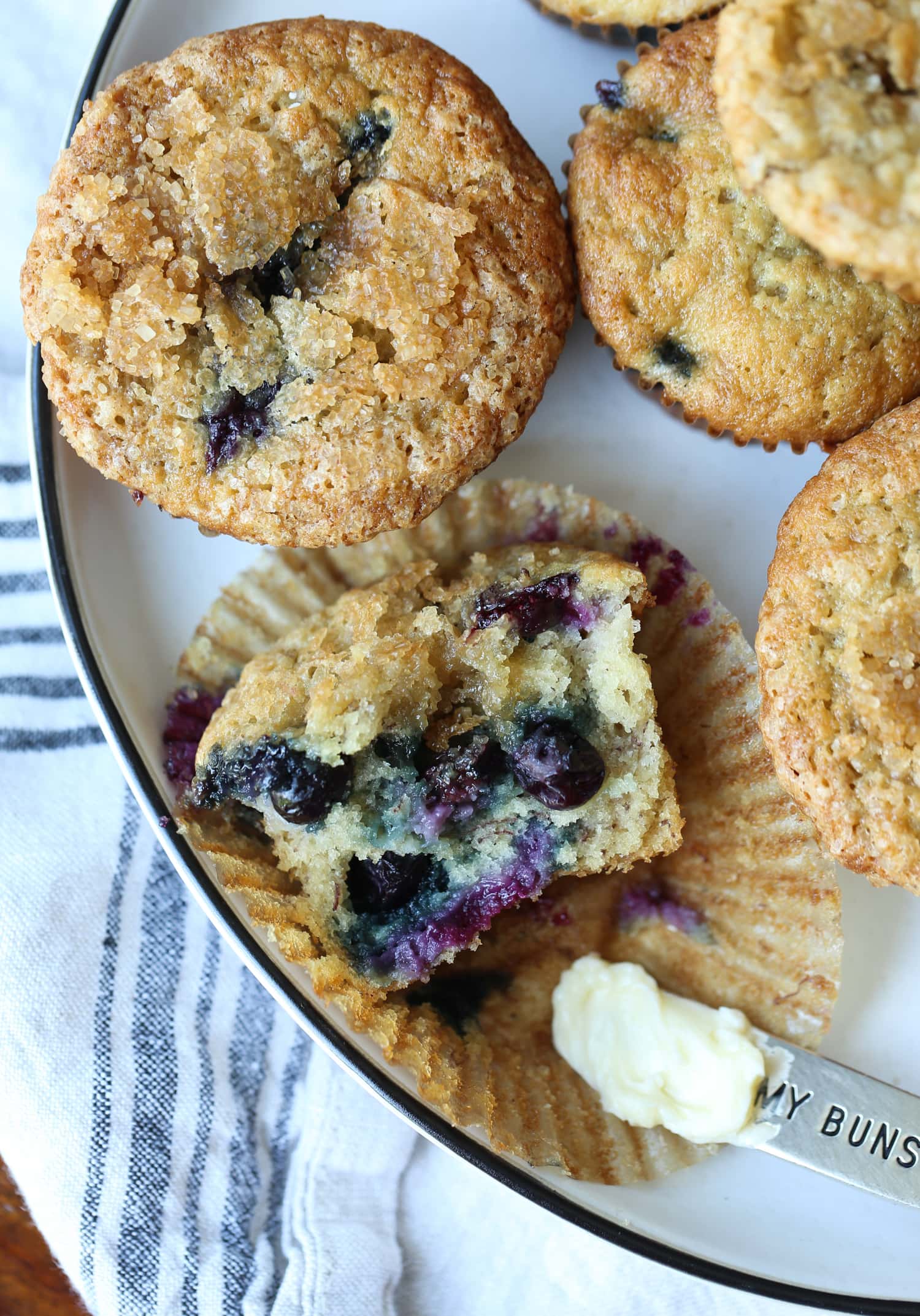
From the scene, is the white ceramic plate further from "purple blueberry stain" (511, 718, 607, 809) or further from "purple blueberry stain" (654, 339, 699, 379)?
"purple blueberry stain" (511, 718, 607, 809)

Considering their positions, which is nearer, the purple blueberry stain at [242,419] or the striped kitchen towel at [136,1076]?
the purple blueberry stain at [242,419]

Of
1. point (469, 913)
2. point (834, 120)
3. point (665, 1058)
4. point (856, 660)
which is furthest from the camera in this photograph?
point (665, 1058)

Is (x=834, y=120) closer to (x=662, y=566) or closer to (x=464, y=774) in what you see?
(x=662, y=566)

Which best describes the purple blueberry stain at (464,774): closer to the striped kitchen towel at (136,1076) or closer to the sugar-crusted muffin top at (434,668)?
the sugar-crusted muffin top at (434,668)

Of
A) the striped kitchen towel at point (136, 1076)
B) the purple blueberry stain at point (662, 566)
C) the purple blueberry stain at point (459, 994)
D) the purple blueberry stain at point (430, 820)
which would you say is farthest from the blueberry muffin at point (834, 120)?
the striped kitchen towel at point (136, 1076)

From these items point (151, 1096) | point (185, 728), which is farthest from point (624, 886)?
point (151, 1096)

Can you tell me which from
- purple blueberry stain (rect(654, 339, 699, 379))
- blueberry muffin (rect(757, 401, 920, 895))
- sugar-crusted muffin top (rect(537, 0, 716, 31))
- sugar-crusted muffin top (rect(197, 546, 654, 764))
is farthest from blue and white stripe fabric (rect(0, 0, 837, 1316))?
blueberry muffin (rect(757, 401, 920, 895))
